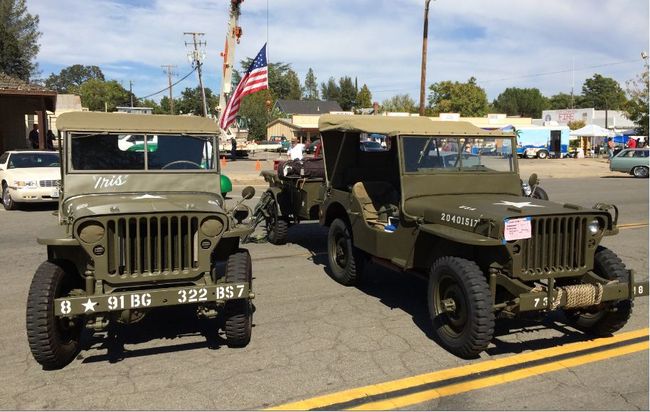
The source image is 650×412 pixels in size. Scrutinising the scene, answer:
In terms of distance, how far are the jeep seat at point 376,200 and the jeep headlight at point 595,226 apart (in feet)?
6.86

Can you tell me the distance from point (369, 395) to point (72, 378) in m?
2.16

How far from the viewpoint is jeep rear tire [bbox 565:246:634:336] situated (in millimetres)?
4484

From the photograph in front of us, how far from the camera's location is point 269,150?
167ft

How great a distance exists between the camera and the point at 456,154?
5.83 meters

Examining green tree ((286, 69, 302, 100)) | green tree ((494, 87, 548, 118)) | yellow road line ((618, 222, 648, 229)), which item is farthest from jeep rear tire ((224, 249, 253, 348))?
green tree ((494, 87, 548, 118))

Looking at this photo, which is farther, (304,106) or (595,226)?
(304,106)

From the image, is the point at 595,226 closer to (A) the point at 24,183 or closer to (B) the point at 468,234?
(B) the point at 468,234

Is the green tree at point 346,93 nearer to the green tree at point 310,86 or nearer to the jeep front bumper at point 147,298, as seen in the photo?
the green tree at point 310,86

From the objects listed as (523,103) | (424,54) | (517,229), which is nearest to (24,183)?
(517,229)

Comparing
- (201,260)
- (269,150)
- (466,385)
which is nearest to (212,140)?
(201,260)

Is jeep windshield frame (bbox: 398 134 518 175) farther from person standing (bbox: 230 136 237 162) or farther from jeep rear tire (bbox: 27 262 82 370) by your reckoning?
person standing (bbox: 230 136 237 162)

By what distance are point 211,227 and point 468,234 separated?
6.76ft

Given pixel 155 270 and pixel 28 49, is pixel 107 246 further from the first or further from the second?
pixel 28 49

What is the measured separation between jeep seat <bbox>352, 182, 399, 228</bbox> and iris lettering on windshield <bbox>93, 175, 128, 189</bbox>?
250 cm
